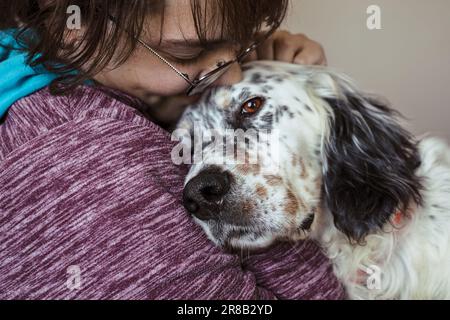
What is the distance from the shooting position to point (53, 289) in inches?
35.6

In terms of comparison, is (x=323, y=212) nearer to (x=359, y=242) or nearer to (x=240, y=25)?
(x=359, y=242)

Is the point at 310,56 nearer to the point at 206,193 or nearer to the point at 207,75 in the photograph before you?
the point at 207,75

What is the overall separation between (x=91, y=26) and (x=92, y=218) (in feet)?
1.19

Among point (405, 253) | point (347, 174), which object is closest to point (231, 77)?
point (347, 174)

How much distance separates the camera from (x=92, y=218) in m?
0.90

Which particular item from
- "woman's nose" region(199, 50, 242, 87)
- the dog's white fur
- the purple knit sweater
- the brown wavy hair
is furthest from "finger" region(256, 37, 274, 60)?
the purple knit sweater

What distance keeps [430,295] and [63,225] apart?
91 cm

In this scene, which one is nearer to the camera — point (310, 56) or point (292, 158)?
point (292, 158)

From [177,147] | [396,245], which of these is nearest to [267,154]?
[177,147]

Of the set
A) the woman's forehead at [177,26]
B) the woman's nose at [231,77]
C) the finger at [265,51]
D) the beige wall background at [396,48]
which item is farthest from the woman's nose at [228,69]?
the beige wall background at [396,48]

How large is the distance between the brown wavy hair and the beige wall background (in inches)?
46.9

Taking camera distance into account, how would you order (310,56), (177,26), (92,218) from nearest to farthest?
(92,218) → (177,26) → (310,56)

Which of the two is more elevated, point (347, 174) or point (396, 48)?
point (396, 48)
